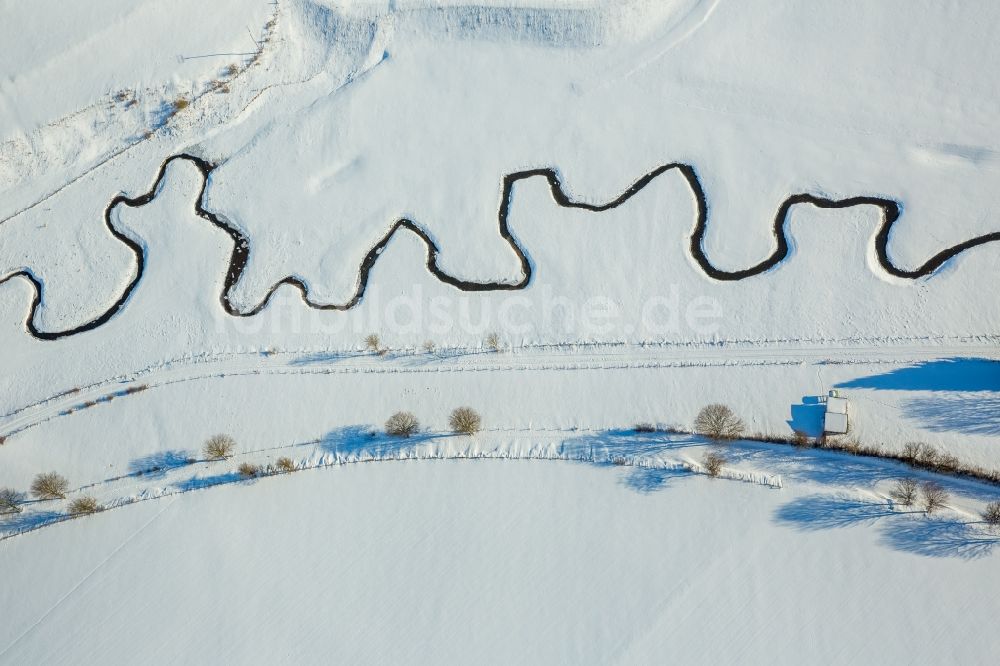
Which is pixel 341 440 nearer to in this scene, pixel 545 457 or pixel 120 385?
pixel 545 457

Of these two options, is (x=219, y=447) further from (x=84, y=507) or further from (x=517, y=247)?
(x=517, y=247)

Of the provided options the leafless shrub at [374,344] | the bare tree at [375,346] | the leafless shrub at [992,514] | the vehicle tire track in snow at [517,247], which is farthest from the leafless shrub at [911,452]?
the leafless shrub at [374,344]

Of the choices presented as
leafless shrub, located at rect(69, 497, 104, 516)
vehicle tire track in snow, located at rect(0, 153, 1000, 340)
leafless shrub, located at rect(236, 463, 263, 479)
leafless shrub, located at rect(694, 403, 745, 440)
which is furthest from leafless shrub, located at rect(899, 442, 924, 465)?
leafless shrub, located at rect(69, 497, 104, 516)

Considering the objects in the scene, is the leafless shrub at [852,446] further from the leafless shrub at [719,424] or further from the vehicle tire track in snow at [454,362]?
the leafless shrub at [719,424]

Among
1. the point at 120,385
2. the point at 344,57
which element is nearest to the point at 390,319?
the point at 120,385

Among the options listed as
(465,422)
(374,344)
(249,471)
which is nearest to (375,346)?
(374,344)

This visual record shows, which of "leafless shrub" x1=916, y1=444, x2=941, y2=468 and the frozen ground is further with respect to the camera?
"leafless shrub" x1=916, y1=444, x2=941, y2=468

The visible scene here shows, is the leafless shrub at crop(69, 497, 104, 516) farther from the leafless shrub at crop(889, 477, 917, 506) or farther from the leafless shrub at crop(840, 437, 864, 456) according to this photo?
the leafless shrub at crop(889, 477, 917, 506)
